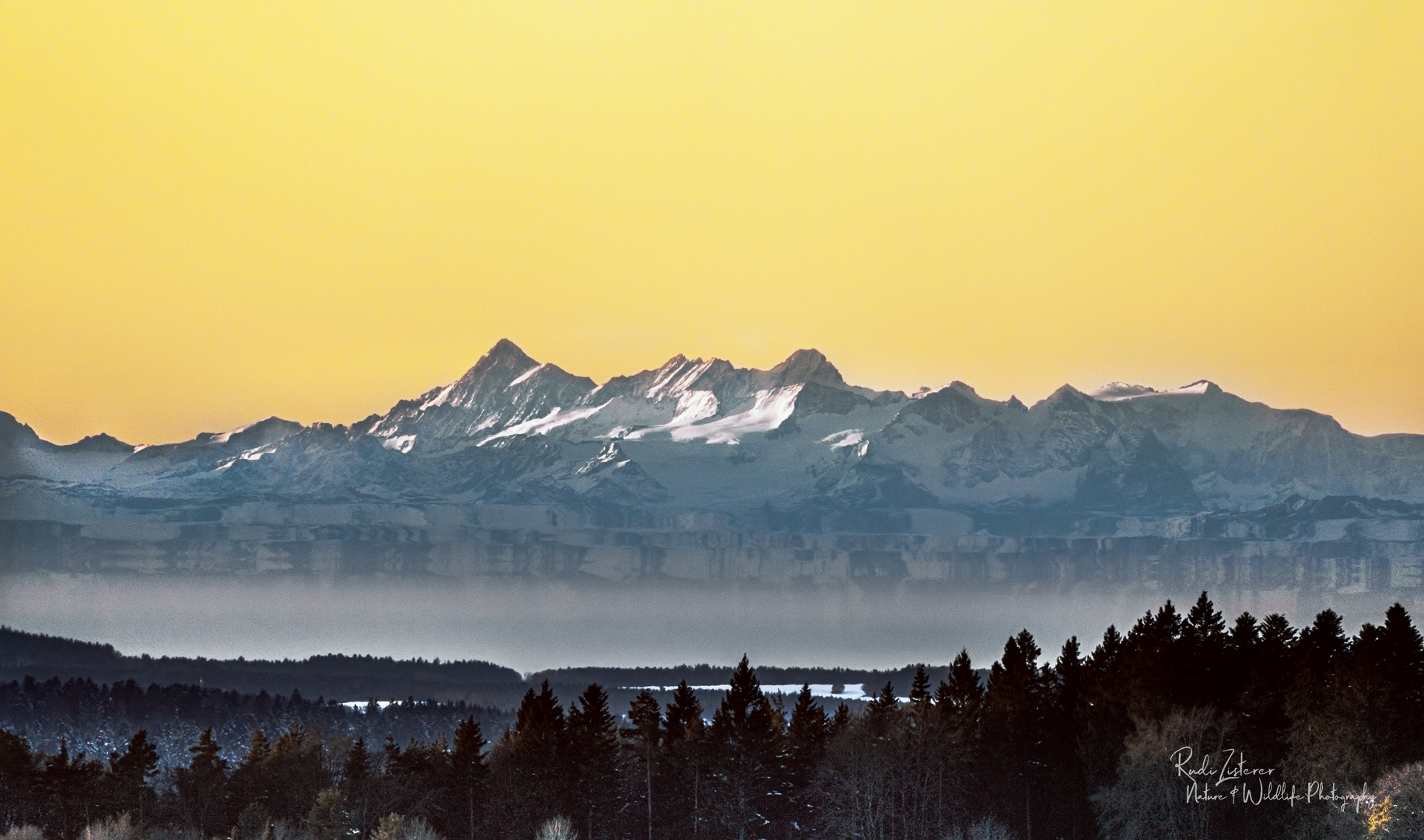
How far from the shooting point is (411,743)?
4769 inches

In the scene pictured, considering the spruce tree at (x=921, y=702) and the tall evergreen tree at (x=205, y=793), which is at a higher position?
the spruce tree at (x=921, y=702)

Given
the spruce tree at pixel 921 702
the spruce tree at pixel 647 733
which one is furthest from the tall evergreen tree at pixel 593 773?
the spruce tree at pixel 921 702

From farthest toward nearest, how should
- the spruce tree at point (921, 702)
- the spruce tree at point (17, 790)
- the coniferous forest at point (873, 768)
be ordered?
1. the spruce tree at point (17, 790)
2. the spruce tree at point (921, 702)
3. the coniferous forest at point (873, 768)

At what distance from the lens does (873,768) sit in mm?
108562

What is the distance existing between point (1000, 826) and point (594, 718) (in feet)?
77.8

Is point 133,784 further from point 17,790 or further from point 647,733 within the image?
point 647,733

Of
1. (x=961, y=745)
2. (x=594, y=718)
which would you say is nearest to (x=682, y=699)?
(x=594, y=718)

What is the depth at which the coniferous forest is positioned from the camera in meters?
96.2

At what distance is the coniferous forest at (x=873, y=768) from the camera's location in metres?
96.2

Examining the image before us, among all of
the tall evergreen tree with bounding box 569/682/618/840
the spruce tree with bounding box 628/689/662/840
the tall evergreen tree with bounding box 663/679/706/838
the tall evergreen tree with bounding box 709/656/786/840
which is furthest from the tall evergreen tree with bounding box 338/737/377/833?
the tall evergreen tree with bounding box 709/656/786/840
